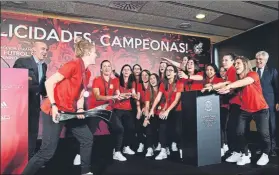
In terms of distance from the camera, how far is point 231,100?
3.50 meters

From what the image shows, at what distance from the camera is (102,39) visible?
4.24m

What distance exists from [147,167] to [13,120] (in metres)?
1.66

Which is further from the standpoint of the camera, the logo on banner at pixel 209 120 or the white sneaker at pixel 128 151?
the white sneaker at pixel 128 151

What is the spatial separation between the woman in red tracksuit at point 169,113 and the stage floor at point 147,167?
320 mm

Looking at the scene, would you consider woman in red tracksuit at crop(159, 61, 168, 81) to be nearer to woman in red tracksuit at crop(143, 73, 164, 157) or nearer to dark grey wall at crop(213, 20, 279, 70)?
woman in red tracksuit at crop(143, 73, 164, 157)

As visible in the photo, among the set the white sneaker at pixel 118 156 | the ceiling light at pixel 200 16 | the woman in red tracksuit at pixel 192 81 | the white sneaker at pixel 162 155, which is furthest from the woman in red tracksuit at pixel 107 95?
the ceiling light at pixel 200 16

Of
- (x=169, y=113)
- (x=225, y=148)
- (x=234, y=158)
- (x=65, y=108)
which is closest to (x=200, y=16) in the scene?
(x=169, y=113)

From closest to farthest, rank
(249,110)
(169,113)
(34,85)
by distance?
Result: (249,110) → (34,85) → (169,113)

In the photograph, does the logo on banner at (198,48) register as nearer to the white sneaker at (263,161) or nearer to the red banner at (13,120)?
the white sneaker at (263,161)

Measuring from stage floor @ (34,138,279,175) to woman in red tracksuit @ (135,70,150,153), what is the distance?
54 centimetres

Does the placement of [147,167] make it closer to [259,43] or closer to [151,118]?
[151,118]

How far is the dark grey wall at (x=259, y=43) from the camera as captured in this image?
169 inches

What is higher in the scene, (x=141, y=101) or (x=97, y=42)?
(x=97, y=42)

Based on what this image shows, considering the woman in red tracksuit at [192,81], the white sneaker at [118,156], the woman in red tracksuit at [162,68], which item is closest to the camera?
the white sneaker at [118,156]
